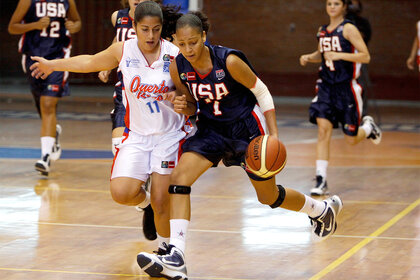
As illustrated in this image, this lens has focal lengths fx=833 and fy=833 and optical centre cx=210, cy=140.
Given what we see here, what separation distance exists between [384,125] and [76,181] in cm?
728

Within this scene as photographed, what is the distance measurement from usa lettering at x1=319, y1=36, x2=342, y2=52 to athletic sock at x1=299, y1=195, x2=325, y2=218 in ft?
8.75

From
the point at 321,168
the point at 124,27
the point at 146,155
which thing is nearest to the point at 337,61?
the point at 321,168

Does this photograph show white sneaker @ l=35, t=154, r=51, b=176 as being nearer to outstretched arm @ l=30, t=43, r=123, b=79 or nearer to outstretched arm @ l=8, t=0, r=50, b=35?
outstretched arm @ l=8, t=0, r=50, b=35

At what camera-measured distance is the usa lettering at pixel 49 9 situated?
8.84m

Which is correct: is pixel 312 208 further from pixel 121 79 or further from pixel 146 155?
pixel 121 79

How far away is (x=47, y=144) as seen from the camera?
871 cm

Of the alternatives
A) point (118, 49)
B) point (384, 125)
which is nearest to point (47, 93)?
point (118, 49)

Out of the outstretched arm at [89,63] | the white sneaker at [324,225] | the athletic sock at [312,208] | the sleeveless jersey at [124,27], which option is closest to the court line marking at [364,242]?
the white sneaker at [324,225]

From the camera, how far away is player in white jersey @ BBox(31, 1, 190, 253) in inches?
208

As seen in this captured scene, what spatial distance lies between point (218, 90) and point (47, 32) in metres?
4.18

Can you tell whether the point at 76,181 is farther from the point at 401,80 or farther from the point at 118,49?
the point at 401,80

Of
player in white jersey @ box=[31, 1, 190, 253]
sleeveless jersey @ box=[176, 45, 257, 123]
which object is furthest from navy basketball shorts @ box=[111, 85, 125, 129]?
sleeveless jersey @ box=[176, 45, 257, 123]

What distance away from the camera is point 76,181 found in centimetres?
855

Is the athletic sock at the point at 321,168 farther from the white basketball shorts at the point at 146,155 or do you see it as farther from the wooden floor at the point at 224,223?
the white basketball shorts at the point at 146,155
